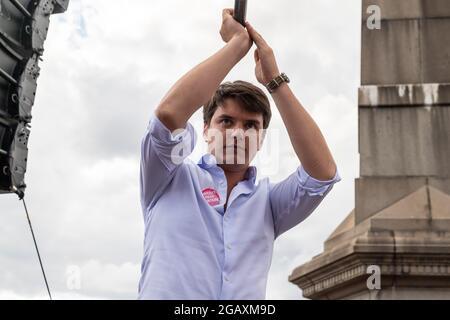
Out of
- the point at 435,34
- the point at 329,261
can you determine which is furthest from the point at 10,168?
the point at 435,34

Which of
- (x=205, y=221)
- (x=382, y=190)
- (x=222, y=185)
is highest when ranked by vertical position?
(x=382, y=190)

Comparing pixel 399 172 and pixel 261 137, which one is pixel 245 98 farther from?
pixel 399 172

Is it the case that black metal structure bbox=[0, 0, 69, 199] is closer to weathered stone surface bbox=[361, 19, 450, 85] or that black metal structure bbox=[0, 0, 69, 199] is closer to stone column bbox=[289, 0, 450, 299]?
stone column bbox=[289, 0, 450, 299]

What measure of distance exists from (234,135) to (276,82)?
22 cm

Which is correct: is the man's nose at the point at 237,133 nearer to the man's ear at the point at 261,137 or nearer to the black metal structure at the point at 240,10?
the man's ear at the point at 261,137

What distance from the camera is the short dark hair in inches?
95.5

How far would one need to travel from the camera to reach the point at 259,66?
2.48 m

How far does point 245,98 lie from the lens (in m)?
2.43

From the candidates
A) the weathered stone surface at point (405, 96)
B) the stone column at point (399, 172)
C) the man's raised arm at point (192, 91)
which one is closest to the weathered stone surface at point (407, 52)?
the stone column at point (399, 172)

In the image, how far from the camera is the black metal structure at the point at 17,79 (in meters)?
7.73

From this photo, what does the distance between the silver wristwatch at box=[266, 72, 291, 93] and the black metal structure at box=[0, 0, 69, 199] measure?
5.80 m

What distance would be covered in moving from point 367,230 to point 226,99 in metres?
3.10

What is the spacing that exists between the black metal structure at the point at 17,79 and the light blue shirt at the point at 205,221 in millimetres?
5730

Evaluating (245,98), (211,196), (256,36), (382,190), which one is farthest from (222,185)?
(382,190)
